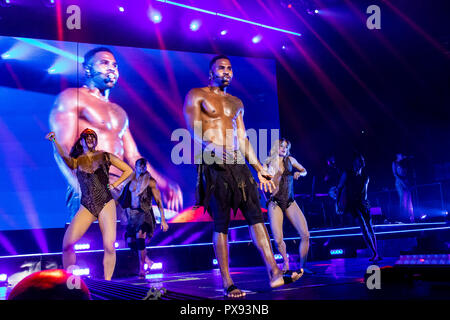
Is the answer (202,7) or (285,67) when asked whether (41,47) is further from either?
(285,67)

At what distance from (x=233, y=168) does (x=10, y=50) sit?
7.81m

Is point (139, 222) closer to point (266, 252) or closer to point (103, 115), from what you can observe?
point (103, 115)

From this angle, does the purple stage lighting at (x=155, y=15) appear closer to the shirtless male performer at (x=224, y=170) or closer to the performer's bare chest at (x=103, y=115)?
the performer's bare chest at (x=103, y=115)

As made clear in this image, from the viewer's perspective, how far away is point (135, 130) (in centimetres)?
1062

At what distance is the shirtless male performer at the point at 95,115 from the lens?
966cm

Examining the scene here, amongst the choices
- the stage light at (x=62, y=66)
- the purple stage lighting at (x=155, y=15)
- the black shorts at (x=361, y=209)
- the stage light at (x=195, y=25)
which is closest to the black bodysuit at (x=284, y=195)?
the black shorts at (x=361, y=209)

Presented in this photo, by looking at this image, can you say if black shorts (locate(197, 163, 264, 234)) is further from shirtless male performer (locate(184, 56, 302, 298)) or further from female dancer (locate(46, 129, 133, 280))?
female dancer (locate(46, 129, 133, 280))

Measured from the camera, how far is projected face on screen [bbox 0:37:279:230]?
940 centimetres

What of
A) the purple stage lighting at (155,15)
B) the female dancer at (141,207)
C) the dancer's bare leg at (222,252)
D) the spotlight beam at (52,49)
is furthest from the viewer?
the purple stage lighting at (155,15)

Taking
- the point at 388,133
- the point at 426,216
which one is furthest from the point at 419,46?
the point at 426,216

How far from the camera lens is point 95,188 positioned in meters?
5.26

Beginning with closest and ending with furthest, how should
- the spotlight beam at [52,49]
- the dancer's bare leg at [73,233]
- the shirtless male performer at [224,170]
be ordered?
the shirtless male performer at [224,170], the dancer's bare leg at [73,233], the spotlight beam at [52,49]

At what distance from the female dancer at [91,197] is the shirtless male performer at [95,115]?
4266mm

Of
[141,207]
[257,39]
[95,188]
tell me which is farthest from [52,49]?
[95,188]
